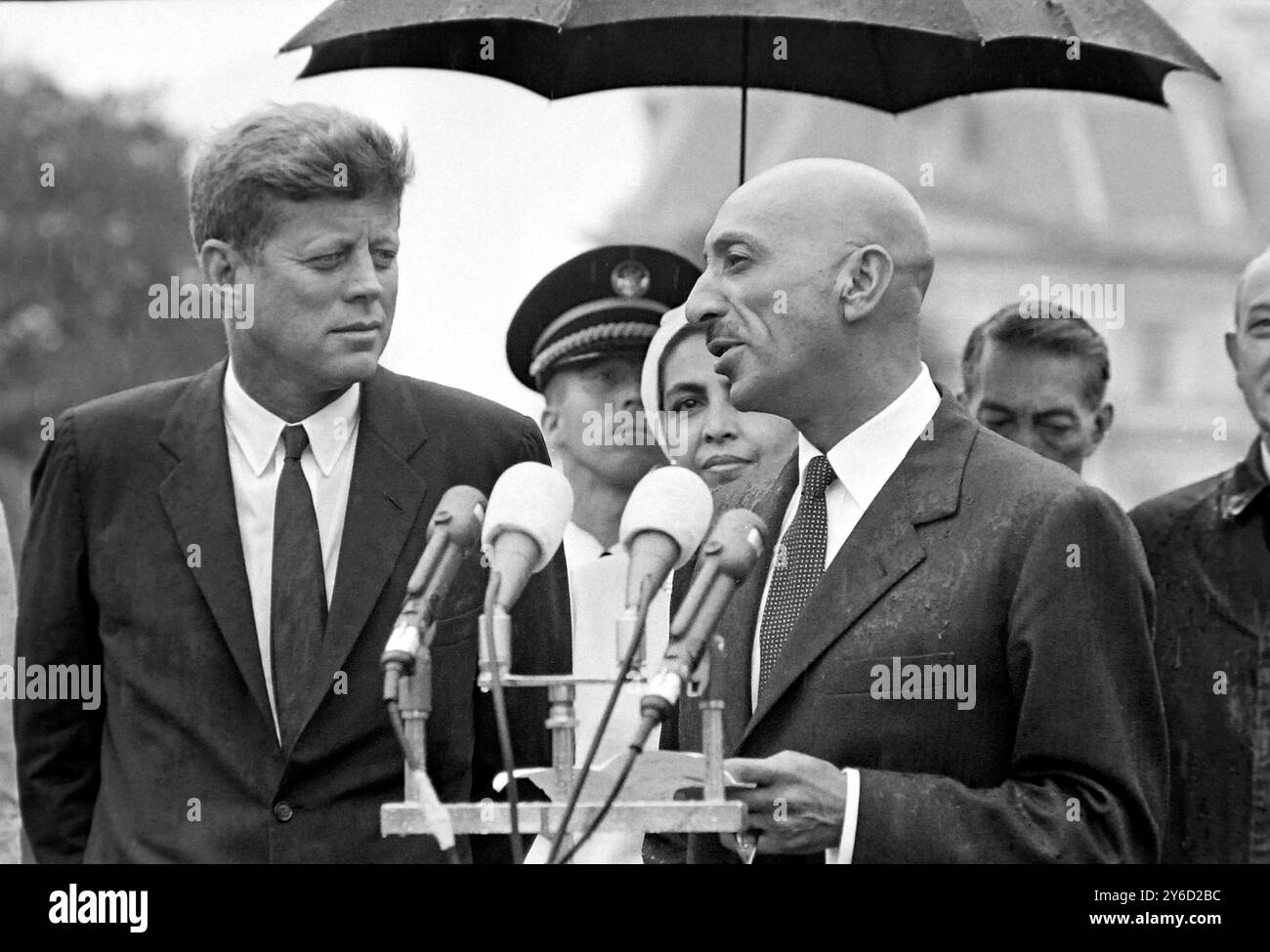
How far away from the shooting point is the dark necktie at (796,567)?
128 inches

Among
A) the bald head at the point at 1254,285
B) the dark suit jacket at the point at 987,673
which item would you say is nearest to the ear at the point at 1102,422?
the bald head at the point at 1254,285

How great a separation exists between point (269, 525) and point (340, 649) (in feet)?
0.82

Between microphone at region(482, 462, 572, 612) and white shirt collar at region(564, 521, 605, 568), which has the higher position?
white shirt collar at region(564, 521, 605, 568)

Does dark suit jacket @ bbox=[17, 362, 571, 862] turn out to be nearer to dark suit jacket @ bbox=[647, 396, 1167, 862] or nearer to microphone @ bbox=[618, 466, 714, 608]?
dark suit jacket @ bbox=[647, 396, 1167, 862]

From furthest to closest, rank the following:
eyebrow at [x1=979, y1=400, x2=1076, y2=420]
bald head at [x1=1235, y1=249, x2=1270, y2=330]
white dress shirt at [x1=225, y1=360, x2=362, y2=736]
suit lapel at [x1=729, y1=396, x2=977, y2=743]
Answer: eyebrow at [x1=979, y1=400, x2=1076, y2=420]
bald head at [x1=1235, y1=249, x2=1270, y2=330]
white dress shirt at [x1=225, y1=360, x2=362, y2=736]
suit lapel at [x1=729, y1=396, x2=977, y2=743]

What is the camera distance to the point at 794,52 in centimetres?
447

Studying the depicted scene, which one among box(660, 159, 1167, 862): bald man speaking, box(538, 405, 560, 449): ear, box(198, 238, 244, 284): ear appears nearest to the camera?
box(660, 159, 1167, 862): bald man speaking

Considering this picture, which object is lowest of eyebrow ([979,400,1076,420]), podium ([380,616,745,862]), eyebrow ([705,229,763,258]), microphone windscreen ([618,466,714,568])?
podium ([380,616,745,862])

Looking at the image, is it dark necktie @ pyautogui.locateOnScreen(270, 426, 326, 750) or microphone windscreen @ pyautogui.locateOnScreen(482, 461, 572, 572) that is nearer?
microphone windscreen @ pyautogui.locateOnScreen(482, 461, 572, 572)

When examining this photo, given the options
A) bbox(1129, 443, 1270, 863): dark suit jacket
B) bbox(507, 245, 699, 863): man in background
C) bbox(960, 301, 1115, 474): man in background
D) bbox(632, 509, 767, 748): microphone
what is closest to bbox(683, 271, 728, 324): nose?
bbox(632, 509, 767, 748): microphone

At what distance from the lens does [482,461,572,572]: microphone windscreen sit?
2.64m

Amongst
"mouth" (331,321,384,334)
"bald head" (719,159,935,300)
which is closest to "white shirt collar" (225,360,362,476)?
"mouth" (331,321,384,334)

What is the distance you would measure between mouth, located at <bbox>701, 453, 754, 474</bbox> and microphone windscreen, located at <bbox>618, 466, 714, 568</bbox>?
142cm

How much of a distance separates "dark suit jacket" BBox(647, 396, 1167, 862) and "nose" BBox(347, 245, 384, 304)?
0.86 metres
